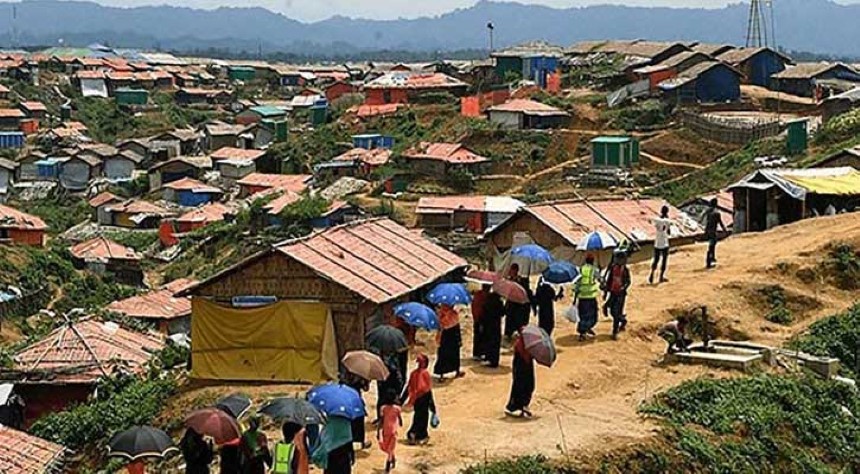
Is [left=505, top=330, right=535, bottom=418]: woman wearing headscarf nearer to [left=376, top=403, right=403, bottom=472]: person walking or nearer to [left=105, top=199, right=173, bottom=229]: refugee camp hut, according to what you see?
[left=376, top=403, right=403, bottom=472]: person walking

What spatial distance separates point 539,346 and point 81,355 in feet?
38.2

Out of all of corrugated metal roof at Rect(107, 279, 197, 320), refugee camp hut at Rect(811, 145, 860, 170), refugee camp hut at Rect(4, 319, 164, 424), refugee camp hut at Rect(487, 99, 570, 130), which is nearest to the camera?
refugee camp hut at Rect(4, 319, 164, 424)

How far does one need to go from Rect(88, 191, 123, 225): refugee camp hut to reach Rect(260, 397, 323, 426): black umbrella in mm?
49352

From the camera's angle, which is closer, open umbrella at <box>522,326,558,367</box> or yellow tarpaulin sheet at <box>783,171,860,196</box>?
open umbrella at <box>522,326,558,367</box>

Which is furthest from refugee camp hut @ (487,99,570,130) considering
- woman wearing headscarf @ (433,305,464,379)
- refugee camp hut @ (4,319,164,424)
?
woman wearing headscarf @ (433,305,464,379)

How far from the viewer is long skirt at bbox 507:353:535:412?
14.1m

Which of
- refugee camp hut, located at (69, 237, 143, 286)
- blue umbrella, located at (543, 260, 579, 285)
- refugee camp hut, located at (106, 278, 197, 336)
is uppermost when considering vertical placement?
blue umbrella, located at (543, 260, 579, 285)

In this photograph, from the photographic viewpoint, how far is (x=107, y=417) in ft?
54.7

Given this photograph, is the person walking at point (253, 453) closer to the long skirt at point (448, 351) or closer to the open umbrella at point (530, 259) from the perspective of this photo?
the long skirt at point (448, 351)

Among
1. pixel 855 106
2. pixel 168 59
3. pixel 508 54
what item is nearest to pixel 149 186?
pixel 508 54

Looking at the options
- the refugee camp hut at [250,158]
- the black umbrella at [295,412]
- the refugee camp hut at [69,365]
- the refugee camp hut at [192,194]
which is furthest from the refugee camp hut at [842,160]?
the refugee camp hut at [250,158]

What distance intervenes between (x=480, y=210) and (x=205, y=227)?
1493 centimetres

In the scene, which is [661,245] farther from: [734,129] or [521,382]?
[734,129]

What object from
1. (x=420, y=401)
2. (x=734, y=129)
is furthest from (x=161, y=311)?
(x=420, y=401)
